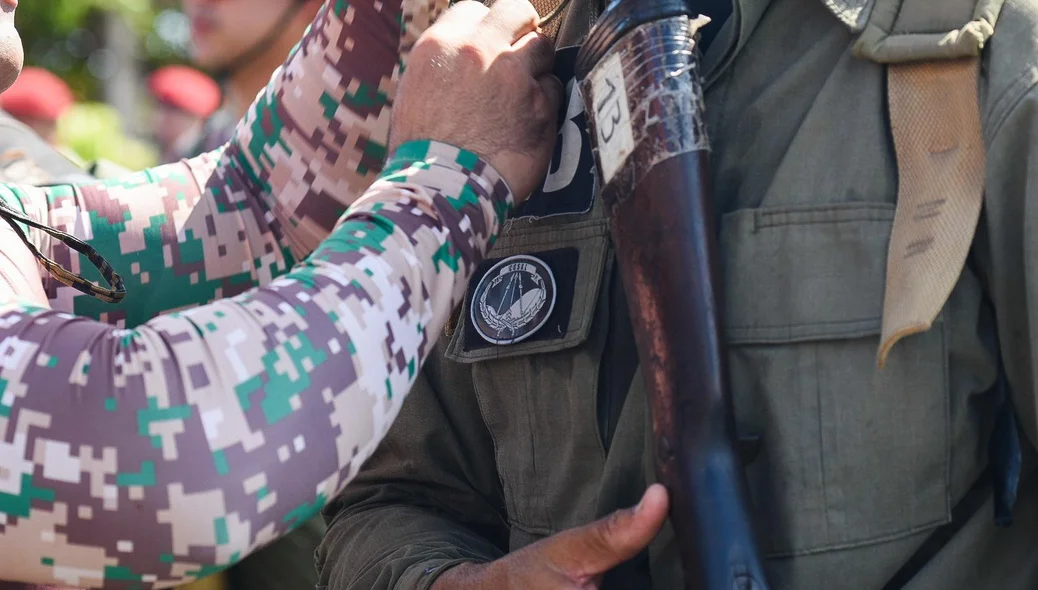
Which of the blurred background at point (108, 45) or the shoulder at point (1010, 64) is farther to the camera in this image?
the blurred background at point (108, 45)

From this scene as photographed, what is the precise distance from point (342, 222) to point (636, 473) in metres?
0.49

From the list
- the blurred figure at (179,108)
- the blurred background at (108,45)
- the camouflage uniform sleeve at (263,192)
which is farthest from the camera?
the blurred background at (108,45)

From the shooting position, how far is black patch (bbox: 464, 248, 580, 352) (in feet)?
5.15

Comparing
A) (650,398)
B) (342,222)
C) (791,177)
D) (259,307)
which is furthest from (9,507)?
(791,177)

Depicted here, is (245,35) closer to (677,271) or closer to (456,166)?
(456,166)

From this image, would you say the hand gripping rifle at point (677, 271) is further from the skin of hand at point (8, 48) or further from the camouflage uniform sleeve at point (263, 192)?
the skin of hand at point (8, 48)

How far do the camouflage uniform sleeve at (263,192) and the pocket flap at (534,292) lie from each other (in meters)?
0.26

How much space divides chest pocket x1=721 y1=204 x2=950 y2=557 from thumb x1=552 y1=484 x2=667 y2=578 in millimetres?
148

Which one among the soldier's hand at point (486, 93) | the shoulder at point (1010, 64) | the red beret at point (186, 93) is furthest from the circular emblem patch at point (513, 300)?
the red beret at point (186, 93)

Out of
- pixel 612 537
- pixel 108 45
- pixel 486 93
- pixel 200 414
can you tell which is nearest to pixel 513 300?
pixel 486 93

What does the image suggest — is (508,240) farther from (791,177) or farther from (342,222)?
(791,177)

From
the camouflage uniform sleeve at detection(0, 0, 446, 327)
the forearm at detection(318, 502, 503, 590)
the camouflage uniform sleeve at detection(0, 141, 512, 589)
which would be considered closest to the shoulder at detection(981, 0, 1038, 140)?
the camouflage uniform sleeve at detection(0, 141, 512, 589)

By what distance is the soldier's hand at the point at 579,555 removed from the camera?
1.32 metres

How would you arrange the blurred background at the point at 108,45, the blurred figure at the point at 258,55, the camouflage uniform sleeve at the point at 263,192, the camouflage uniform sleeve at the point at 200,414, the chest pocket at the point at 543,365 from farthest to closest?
the blurred background at the point at 108,45, the blurred figure at the point at 258,55, the camouflage uniform sleeve at the point at 263,192, the chest pocket at the point at 543,365, the camouflage uniform sleeve at the point at 200,414
